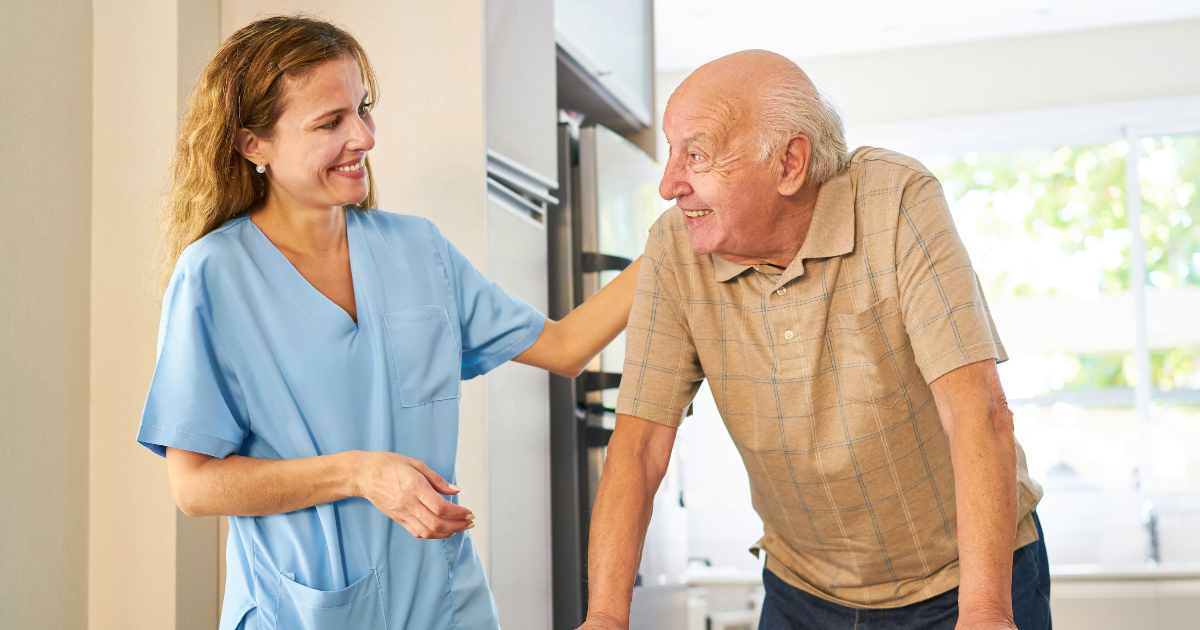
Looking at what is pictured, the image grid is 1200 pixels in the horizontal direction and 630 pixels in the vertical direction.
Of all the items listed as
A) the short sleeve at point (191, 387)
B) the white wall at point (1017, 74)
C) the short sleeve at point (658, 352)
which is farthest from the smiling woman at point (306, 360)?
the white wall at point (1017, 74)

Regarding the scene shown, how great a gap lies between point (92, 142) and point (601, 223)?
3.47ft

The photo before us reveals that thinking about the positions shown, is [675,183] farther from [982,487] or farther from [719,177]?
[982,487]

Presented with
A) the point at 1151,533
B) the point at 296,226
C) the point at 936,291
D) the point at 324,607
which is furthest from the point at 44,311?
the point at 1151,533

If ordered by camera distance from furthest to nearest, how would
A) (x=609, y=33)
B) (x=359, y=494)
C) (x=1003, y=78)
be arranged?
(x=1003, y=78)
(x=609, y=33)
(x=359, y=494)

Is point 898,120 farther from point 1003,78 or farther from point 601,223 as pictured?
point 601,223

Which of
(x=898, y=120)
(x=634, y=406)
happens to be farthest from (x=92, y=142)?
(x=898, y=120)

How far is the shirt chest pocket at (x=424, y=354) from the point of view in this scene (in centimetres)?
116

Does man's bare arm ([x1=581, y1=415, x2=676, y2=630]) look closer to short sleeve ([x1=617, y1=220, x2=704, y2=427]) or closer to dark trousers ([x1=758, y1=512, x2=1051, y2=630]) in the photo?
short sleeve ([x1=617, y1=220, x2=704, y2=427])

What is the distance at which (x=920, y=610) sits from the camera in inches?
43.6

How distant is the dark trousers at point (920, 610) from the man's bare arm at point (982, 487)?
211mm

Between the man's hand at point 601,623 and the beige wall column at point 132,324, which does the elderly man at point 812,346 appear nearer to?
the man's hand at point 601,623

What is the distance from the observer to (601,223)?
2121mm

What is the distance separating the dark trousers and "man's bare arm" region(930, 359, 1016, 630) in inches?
8.3

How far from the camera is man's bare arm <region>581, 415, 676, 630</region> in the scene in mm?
945
